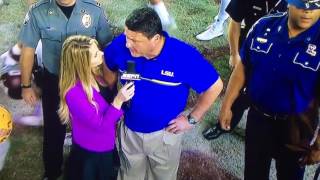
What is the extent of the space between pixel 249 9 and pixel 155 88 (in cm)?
109

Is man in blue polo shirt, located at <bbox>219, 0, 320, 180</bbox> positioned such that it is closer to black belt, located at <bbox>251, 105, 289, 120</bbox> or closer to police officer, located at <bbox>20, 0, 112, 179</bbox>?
black belt, located at <bbox>251, 105, 289, 120</bbox>

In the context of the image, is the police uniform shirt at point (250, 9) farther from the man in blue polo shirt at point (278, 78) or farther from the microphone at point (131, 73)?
the microphone at point (131, 73)

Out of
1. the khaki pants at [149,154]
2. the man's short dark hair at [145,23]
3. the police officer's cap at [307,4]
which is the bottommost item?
the khaki pants at [149,154]

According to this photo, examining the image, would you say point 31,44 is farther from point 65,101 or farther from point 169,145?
point 169,145

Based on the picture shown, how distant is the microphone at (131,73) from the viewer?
2281 mm

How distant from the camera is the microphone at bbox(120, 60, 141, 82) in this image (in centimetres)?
228

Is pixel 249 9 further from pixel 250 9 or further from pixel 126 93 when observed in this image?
pixel 126 93

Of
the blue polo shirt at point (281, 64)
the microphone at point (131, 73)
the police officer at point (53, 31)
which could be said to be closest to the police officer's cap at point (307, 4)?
the blue polo shirt at point (281, 64)

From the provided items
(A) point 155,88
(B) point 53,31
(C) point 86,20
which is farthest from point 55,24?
(A) point 155,88

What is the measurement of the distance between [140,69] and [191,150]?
1.39 meters

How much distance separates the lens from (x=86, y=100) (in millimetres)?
2273

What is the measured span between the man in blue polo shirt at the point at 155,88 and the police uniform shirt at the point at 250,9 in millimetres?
799

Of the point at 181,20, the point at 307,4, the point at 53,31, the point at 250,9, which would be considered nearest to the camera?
the point at 307,4

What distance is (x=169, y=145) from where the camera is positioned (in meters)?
2.63
